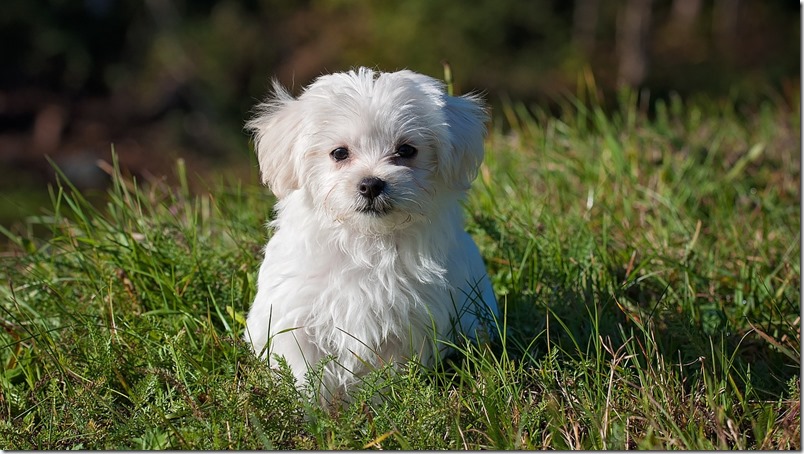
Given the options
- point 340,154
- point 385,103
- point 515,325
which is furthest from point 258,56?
point 385,103

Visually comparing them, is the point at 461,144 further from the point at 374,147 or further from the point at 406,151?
the point at 374,147

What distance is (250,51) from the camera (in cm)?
1977

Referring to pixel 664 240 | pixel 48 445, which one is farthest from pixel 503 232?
pixel 48 445

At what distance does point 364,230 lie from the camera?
→ 3.32 metres

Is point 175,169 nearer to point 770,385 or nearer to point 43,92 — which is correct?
point 770,385

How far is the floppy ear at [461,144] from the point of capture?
11.2ft

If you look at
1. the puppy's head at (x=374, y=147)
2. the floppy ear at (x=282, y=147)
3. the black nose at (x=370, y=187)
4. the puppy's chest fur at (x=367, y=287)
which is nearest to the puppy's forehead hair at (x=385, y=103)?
the puppy's head at (x=374, y=147)

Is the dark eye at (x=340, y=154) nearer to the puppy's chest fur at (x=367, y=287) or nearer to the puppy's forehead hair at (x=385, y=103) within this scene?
the puppy's forehead hair at (x=385, y=103)

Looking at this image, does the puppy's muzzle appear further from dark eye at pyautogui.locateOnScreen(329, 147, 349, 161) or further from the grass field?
the grass field

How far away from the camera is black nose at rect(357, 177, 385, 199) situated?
10.5 feet

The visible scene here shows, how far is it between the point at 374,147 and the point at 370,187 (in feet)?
0.71

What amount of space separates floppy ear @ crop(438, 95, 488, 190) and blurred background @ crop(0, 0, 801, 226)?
44.3 feet

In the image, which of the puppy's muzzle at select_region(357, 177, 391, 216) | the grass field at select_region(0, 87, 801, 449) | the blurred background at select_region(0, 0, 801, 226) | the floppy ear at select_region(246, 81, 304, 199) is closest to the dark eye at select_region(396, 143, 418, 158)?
the puppy's muzzle at select_region(357, 177, 391, 216)

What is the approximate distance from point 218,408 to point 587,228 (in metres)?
2.36
